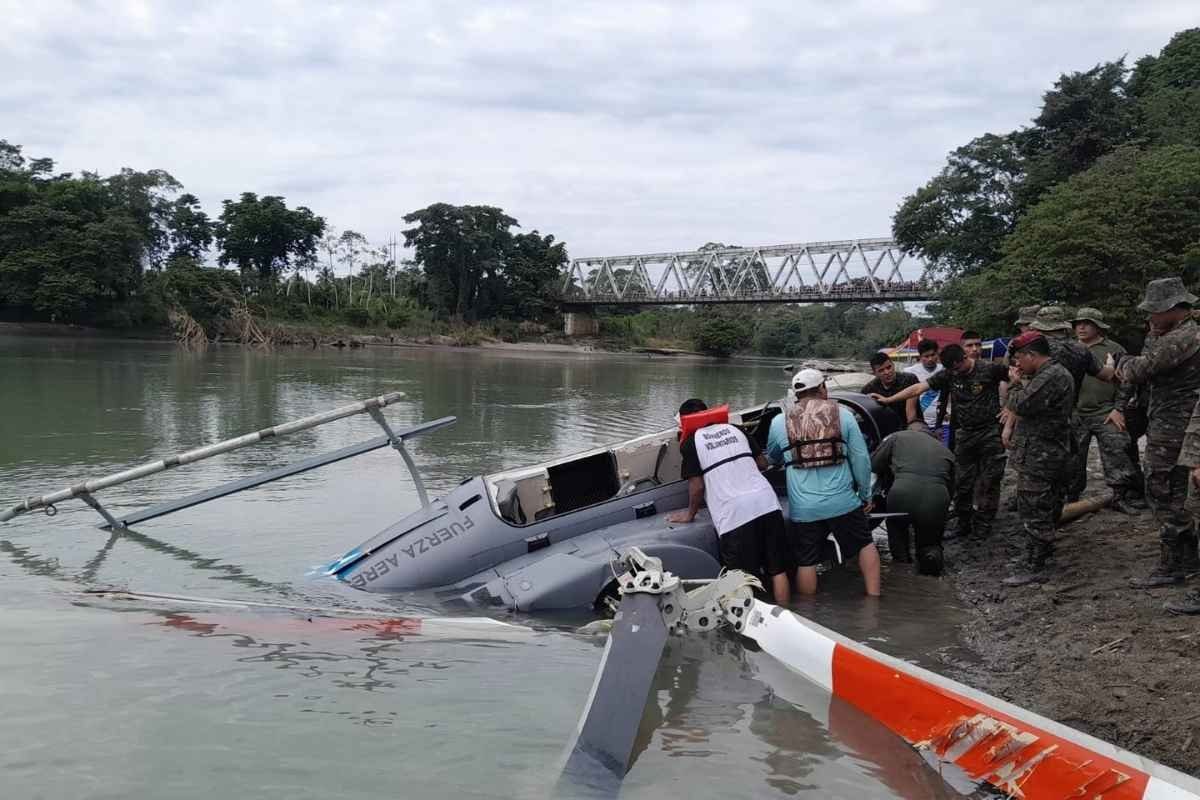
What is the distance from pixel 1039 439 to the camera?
6816 millimetres

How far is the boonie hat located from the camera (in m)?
6.68

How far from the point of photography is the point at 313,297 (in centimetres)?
8319

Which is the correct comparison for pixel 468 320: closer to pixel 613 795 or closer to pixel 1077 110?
pixel 1077 110

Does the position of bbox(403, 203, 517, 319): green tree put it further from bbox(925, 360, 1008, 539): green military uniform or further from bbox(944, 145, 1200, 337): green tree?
bbox(925, 360, 1008, 539): green military uniform

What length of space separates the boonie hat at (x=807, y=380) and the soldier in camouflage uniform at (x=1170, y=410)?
223cm

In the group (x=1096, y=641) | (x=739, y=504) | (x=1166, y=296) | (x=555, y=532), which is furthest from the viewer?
(x=555, y=532)

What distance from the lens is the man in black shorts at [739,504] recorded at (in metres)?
6.62

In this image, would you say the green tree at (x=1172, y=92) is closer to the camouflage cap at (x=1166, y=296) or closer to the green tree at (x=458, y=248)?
the camouflage cap at (x=1166, y=296)

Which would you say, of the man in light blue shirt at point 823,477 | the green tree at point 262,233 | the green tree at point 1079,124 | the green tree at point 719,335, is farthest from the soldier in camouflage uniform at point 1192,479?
the green tree at point 719,335

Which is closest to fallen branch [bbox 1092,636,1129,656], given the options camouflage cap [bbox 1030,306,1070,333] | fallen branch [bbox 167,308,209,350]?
camouflage cap [bbox 1030,306,1070,333]

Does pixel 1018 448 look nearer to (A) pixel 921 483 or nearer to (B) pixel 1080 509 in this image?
(A) pixel 921 483

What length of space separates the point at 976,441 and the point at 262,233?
8350 cm

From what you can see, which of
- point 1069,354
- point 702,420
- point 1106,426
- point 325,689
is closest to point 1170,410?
point 1069,354

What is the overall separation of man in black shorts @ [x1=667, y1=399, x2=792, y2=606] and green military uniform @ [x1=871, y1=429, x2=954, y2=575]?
131 cm
